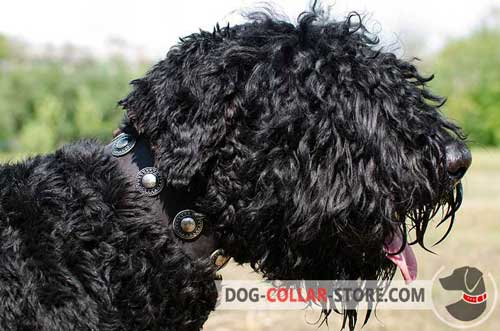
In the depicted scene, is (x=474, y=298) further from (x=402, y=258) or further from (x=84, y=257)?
(x=84, y=257)

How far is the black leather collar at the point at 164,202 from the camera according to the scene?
8.39 ft

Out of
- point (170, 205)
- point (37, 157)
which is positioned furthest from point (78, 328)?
point (37, 157)

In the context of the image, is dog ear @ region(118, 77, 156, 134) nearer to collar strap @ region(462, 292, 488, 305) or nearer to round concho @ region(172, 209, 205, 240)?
round concho @ region(172, 209, 205, 240)

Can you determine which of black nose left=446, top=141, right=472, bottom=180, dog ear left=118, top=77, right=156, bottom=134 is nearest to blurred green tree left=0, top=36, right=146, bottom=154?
dog ear left=118, top=77, right=156, bottom=134

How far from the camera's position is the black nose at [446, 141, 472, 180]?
8.60ft

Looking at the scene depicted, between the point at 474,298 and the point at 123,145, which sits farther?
the point at 474,298

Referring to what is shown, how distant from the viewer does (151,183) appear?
2.54 metres

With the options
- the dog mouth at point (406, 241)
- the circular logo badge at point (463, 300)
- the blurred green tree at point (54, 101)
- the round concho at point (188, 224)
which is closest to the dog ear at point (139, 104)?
the round concho at point (188, 224)

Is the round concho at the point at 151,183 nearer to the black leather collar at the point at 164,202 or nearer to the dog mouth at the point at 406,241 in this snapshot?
the black leather collar at the point at 164,202

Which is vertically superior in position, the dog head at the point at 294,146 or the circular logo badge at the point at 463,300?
the dog head at the point at 294,146

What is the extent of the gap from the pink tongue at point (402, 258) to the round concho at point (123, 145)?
1.13 meters

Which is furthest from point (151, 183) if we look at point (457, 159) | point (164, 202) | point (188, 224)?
point (457, 159)

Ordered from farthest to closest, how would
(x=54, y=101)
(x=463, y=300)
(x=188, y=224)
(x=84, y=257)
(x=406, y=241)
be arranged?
(x=54, y=101)
(x=463, y=300)
(x=406, y=241)
(x=188, y=224)
(x=84, y=257)

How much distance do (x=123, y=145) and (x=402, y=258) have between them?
4.16 feet
